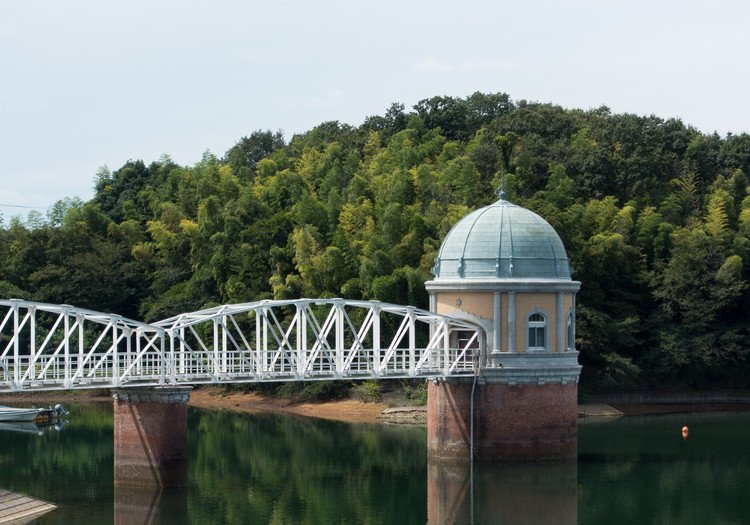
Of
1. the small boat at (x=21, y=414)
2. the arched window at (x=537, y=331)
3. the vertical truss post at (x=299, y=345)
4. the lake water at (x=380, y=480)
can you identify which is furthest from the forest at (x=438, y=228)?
the vertical truss post at (x=299, y=345)

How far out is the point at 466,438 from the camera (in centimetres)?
5162

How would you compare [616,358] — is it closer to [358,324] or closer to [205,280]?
[358,324]

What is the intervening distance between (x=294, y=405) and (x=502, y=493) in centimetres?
2781

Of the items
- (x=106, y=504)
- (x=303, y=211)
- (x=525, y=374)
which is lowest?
(x=106, y=504)

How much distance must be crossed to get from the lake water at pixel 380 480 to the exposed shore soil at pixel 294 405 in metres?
4.73

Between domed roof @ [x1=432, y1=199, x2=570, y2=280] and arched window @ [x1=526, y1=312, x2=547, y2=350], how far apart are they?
4.91 ft

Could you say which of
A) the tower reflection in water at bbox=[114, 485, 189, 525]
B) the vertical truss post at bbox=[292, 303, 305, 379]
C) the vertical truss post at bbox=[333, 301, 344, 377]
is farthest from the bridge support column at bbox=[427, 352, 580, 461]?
the tower reflection in water at bbox=[114, 485, 189, 525]

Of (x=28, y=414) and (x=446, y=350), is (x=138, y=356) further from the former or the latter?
(x=28, y=414)

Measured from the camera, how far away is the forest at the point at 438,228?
238 ft

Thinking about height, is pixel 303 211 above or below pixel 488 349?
above

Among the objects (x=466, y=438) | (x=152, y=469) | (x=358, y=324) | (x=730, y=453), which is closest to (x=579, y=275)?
(x=358, y=324)

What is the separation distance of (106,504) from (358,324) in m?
30.0

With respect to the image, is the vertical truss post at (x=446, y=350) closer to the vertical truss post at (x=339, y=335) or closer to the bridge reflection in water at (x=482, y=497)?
the bridge reflection in water at (x=482, y=497)

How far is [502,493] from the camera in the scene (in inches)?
1844
